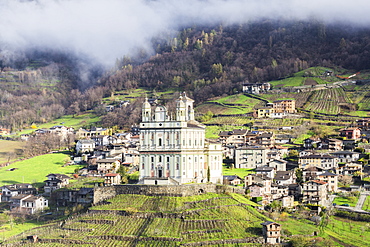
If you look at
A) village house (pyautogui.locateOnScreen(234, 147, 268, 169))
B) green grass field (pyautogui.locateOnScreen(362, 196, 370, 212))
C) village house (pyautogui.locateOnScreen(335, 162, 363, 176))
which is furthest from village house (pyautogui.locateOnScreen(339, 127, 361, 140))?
green grass field (pyautogui.locateOnScreen(362, 196, 370, 212))

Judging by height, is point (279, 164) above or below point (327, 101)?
below

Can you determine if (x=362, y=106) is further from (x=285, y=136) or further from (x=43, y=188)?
(x=43, y=188)

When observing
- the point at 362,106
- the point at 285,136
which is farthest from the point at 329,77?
the point at 285,136

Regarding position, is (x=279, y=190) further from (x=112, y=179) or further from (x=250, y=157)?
(x=112, y=179)

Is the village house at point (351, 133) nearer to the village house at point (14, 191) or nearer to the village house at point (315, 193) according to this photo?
the village house at point (315, 193)

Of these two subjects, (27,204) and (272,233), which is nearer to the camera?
(272,233)

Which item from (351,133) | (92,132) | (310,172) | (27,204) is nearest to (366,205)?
(310,172)

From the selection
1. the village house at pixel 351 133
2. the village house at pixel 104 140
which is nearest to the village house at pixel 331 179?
the village house at pixel 351 133
